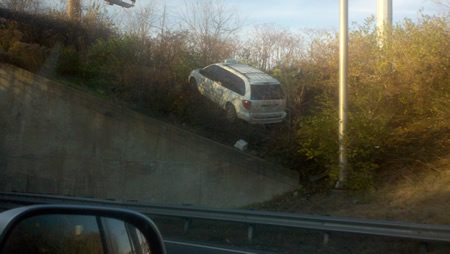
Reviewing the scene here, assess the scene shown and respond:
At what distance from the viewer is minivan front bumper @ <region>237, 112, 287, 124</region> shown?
1409 centimetres

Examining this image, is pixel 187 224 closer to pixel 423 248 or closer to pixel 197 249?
pixel 197 249

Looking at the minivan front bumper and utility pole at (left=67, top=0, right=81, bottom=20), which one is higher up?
utility pole at (left=67, top=0, right=81, bottom=20)

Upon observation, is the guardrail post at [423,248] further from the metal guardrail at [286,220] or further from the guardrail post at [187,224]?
the guardrail post at [187,224]

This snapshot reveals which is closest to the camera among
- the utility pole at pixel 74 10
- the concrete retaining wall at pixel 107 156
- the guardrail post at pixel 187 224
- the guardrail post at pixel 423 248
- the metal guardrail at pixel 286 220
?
the metal guardrail at pixel 286 220

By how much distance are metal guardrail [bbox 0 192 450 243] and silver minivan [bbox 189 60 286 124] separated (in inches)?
218

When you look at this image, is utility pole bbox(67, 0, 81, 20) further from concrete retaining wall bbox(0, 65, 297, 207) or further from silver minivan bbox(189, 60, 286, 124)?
silver minivan bbox(189, 60, 286, 124)

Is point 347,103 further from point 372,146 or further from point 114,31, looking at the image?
point 114,31

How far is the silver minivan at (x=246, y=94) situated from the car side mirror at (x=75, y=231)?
37.9ft

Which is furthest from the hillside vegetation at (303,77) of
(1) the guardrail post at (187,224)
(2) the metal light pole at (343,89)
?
(1) the guardrail post at (187,224)

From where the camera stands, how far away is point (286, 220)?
8461 millimetres

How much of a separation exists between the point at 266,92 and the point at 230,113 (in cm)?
160

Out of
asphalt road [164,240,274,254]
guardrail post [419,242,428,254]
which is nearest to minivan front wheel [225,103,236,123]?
asphalt road [164,240,274,254]

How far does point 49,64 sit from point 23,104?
7.45 feet

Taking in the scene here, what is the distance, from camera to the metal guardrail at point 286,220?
7047 millimetres
